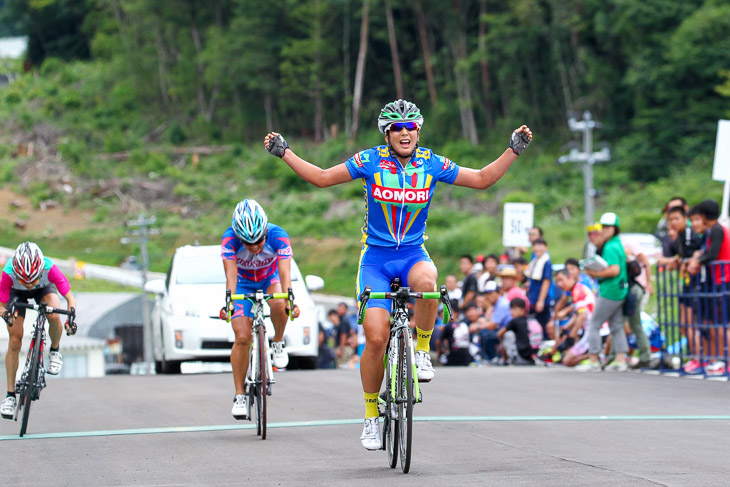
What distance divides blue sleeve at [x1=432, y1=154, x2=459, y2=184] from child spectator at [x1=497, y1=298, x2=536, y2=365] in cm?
1033

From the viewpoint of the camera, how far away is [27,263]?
10.5m

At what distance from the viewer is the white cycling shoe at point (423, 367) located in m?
8.01

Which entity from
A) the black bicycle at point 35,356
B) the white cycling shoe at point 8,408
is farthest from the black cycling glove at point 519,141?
the white cycling shoe at point 8,408

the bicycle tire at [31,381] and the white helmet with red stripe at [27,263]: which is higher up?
the white helmet with red stripe at [27,263]

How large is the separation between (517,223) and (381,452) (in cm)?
1496

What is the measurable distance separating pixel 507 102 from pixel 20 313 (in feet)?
234

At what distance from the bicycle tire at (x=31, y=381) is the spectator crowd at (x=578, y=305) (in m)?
5.43

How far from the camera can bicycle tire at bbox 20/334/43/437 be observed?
33.4ft

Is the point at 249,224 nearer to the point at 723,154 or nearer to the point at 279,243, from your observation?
the point at 279,243

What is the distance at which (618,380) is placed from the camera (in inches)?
581

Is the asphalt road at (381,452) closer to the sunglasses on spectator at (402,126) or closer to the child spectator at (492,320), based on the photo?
the sunglasses on spectator at (402,126)

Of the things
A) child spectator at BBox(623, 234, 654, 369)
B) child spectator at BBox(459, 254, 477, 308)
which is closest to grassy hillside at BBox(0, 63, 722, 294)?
child spectator at BBox(459, 254, 477, 308)

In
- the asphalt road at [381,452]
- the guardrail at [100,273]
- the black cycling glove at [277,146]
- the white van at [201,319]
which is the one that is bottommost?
the asphalt road at [381,452]

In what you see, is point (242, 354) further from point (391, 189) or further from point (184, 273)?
point (184, 273)
